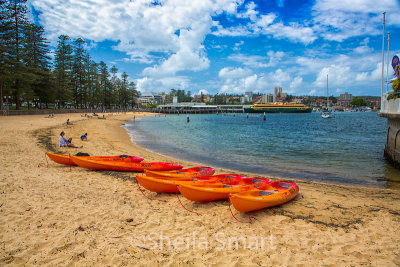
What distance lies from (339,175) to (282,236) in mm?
7828

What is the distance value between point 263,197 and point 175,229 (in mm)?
2537

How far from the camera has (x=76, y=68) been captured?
59188 millimetres

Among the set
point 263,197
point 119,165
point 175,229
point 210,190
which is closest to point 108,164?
point 119,165

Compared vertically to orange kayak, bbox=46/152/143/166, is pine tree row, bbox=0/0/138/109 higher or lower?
higher

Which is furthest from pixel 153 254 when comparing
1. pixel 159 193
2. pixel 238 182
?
pixel 238 182

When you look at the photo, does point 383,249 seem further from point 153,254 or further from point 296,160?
point 296,160

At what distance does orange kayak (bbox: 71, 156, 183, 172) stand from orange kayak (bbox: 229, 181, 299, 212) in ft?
14.1

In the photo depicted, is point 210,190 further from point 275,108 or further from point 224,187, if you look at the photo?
point 275,108

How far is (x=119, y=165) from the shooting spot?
32.5ft

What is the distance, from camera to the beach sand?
410 cm

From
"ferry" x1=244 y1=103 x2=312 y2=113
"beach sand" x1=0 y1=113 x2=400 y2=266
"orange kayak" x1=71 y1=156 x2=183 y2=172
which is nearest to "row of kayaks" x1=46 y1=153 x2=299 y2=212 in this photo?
"orange kayak" x1=71 y1=156 x2=183 y2=172

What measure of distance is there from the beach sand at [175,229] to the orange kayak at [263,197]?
28 centimetres

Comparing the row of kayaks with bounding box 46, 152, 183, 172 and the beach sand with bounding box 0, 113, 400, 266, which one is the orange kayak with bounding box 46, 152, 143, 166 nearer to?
the row of kayaks with bounding box 46, 152, 183, 172

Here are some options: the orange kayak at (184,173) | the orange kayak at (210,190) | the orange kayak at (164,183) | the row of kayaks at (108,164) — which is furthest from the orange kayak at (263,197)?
the row of kayaks at (108,164)
